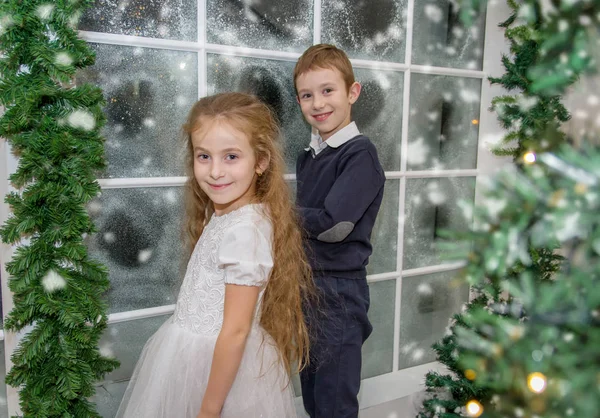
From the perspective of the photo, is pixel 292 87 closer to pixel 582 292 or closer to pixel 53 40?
pixel 53 40

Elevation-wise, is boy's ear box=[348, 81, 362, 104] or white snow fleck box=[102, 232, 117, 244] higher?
boy's ear box=[348, 81, 362, 104]

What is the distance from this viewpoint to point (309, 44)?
1664 mm

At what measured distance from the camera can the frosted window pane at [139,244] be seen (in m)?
1.42

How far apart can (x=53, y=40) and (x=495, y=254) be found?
104 centimetres

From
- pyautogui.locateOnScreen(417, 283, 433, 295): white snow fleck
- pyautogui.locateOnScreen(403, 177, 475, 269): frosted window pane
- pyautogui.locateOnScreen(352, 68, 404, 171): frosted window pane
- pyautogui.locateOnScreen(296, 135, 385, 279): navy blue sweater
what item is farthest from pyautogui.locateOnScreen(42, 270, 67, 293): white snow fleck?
pyautogui.locateOnScreen(417, 283, 433, 295): white snow fleck

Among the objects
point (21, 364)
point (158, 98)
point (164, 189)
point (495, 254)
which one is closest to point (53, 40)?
point (158, 98)

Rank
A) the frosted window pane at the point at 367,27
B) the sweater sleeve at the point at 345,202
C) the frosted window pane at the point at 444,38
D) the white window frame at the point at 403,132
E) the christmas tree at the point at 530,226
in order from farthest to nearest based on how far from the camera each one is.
→ the frosted window pane at the point at 444,38, the frosted window pane at the point at 367,27, the white window frame at the point at 403,132, the sweater sleeve at the point at 345,202, the christmas tree at the point at 530,226

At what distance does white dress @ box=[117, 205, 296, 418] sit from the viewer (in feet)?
3.63

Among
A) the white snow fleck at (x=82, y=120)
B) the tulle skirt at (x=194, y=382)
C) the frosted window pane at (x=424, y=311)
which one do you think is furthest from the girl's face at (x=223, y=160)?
the frosted window pane at (x=424, y=311)

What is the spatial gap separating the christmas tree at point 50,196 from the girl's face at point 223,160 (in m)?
0.25

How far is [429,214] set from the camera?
205 cm

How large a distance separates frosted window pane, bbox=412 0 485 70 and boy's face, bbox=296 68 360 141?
600 mm

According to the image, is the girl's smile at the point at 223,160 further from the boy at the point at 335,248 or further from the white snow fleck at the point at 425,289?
the white snow fleck at the point at 425,289

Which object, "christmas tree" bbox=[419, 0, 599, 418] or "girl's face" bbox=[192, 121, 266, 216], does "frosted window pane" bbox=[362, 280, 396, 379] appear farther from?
"christmas tree" bbox=[419, 0, 599, 418]
